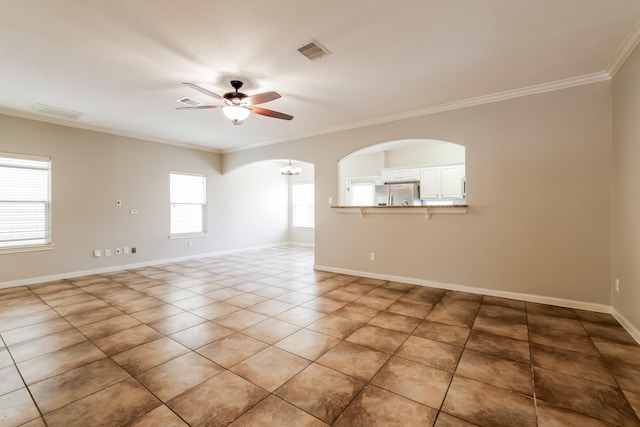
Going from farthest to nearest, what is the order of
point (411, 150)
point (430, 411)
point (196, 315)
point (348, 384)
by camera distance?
point (411, 150)
point (196, 315)
point (348, 384)
point (430, 411)

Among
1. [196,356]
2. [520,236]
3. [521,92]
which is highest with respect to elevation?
[521,92]

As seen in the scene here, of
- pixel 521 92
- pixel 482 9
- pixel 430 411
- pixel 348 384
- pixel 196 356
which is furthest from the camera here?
pixel 521 92

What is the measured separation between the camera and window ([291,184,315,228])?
935 centimetres

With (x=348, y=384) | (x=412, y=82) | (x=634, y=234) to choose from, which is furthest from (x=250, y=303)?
(x=634, y=234)

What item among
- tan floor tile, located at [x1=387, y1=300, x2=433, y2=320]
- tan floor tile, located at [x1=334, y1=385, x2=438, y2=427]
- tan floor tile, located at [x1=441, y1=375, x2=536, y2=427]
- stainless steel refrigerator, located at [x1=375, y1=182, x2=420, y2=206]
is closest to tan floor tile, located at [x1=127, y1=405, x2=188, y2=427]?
tan floor tile, located at [x1=334, y1=385, x2=438, y2=427]

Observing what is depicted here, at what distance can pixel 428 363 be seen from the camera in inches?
88.5

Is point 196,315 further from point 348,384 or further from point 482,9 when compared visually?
point 482,9

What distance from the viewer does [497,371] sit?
213 centimetres

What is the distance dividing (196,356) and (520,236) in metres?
4.04

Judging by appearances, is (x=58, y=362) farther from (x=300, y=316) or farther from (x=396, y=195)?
(x=396, y=195)

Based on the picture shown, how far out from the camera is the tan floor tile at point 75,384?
72.4 inches

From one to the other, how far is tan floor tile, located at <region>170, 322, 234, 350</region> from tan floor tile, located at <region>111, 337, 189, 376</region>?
72 mm

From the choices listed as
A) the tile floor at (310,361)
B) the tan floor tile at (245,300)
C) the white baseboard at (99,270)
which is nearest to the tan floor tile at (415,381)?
the tile floor at (310,361)

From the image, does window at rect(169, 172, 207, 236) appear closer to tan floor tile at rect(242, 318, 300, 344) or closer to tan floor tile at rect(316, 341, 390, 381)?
tan floor tile at rect(242, 318, 300, 344)
